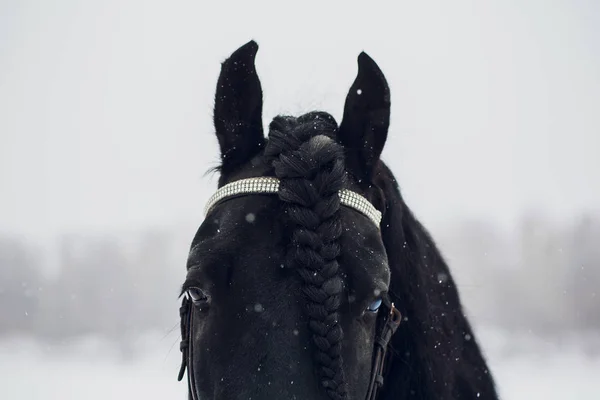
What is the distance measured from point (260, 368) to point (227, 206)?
2.24 feet

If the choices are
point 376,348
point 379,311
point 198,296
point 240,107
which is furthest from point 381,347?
point 240,107

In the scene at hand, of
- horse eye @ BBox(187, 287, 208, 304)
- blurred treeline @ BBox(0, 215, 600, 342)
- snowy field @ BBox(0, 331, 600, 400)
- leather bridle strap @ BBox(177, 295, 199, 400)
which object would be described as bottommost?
leather bridle strap @ BBox(177, 295, 199, 400)

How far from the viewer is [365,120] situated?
2.78 m

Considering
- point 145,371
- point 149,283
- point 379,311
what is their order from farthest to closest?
point 149,283 → point 145,371 → point 379,311

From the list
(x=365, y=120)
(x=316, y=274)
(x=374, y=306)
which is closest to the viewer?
(x=316, y=274)

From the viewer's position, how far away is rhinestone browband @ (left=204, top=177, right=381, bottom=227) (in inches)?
100

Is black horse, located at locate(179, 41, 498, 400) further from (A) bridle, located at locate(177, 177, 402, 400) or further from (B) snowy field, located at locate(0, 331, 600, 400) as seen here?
(B) snowy field, located at locate(0, 331, 600, 400)

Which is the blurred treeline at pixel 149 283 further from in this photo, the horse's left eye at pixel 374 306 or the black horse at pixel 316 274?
the horse's left eye at pixel 374 306

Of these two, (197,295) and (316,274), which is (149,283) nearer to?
(197,295)

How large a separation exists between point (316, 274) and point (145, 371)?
50.0 feet

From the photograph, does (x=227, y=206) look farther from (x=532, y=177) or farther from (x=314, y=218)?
(x=532, y=177)

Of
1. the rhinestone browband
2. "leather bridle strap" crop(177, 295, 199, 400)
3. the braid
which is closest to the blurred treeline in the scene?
"leather bridle strap" crop(177, 295, 199, 400)

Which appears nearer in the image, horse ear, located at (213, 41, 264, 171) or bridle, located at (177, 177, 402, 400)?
bridle, located at (177, 177, 402, 400)

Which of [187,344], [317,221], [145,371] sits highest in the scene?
[145,371]
